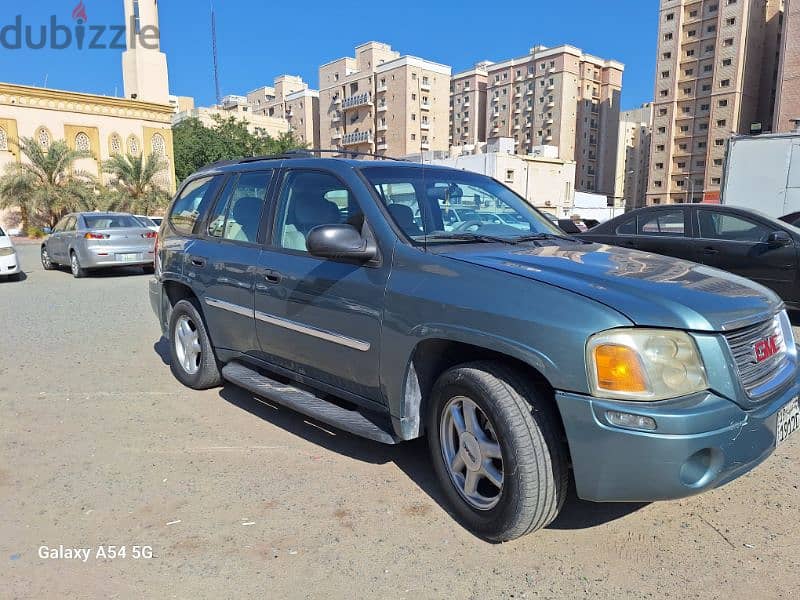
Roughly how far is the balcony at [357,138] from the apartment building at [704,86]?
42675mm

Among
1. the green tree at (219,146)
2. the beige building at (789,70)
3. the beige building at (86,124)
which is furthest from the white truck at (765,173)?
the beige building at (789,70)

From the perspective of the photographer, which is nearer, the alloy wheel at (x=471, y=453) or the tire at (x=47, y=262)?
the alloy wheel at (x=471, y=453)

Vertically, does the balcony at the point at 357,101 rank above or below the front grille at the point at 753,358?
above

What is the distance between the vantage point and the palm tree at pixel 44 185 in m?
33.5

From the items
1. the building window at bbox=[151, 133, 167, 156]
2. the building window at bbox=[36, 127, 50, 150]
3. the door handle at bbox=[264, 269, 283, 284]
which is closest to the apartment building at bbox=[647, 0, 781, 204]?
the building window at bbox=[151, 133, 167, 156]

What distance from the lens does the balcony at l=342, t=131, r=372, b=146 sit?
94.2m

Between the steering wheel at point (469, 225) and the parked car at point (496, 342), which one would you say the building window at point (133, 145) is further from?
the steering wheel at point (469, 225)

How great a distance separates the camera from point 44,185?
34156mm

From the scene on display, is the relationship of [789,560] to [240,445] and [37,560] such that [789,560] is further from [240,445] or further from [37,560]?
[37,560]

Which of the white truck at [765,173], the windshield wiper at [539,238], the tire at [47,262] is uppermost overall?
the white truck at [765,173]

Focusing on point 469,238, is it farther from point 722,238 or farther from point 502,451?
point 722,238

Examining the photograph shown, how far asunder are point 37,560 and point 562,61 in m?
103

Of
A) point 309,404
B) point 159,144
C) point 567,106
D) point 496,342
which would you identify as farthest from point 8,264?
point 567,106

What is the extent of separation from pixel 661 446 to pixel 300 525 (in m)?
1.75
